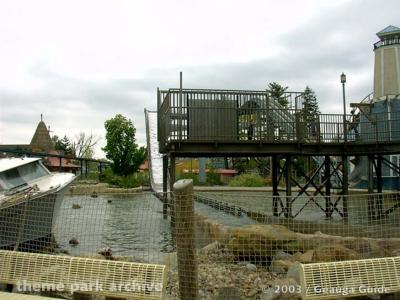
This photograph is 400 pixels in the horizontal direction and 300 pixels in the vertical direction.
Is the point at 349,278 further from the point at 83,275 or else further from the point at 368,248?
the point at 368,248

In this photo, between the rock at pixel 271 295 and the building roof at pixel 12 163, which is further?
the building roof at pixel 12 163

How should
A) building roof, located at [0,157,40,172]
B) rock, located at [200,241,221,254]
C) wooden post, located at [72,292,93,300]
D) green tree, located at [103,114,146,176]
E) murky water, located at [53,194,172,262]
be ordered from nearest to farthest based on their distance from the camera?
wooden post, located at [72,292,93,300] < rock, located at [200,241,221,254] < murky water, located at [53,194,172,262] < building roof, located at [0,157,40,172] < green tree, located at [103,114,146,176]

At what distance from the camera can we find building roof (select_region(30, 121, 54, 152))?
3221 inches

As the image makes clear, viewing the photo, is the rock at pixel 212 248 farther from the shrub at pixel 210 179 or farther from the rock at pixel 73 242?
the shrub at pixel 210 179

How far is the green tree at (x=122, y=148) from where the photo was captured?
57844 millimetres

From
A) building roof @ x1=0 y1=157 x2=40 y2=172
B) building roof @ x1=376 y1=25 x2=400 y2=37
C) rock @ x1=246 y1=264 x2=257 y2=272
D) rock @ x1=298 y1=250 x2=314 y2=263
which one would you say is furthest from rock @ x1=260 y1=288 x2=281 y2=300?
building roof @ x1=376 y1=25 x2=400 y2=37

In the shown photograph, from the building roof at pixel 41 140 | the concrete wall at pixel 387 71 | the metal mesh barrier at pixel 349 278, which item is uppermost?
the concrete wall at pixel 387 71

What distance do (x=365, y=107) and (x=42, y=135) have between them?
68731mm

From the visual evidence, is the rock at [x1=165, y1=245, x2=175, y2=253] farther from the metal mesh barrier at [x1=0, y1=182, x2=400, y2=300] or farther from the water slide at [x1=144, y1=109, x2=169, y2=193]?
the water slide at [x1=144, y1=109, x2=169, y2=193]

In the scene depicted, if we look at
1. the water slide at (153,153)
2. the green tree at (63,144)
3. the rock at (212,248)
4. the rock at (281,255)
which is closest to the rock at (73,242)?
the rock at (212,248)

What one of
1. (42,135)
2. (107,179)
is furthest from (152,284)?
(42,135)

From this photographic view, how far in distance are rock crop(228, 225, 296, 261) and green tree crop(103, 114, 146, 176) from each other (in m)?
49.9

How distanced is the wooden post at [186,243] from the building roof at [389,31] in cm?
4330

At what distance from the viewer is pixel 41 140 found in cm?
8431
